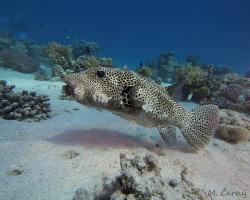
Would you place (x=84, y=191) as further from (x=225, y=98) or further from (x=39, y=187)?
(x=225, y=98)

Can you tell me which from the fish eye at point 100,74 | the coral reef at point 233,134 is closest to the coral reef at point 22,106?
the fish eye at point 100,74

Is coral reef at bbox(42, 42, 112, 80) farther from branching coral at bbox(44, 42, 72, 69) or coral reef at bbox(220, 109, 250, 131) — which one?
coral reef at bbox(220, 109, 250, 131)

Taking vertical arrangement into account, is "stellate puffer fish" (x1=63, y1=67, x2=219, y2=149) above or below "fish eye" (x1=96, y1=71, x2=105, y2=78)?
below

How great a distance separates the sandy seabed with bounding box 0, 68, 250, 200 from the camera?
3877 millimetres

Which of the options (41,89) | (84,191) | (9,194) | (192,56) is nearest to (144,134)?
(84,191)

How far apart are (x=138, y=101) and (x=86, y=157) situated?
1.47 meters

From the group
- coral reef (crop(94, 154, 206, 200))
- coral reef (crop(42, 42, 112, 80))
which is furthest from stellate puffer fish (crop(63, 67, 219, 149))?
coral reef (crop(42, 42, 112, 80))

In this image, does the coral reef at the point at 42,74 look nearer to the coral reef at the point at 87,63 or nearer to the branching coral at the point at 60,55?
the branching coral at the point at 60,55

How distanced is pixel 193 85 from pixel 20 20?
51698 millimetres

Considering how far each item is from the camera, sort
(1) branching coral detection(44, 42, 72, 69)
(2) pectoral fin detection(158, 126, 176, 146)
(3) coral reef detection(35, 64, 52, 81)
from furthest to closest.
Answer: (3) coral reef detection(35, 64, 52, 81) → (1) branching coral detection(44, 42, 72, 69) → (2) pectoral fin detection(158, 126, 176, 146)

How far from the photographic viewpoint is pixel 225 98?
1102 cm

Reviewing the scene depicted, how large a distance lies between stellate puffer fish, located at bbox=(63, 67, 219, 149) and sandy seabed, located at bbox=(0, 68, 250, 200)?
0.60 m

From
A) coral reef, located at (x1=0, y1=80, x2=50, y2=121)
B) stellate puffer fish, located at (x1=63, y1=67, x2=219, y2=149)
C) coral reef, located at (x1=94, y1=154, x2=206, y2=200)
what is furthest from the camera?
coral reef, located at (x1=0, y1=80, x2=50, y2=121)

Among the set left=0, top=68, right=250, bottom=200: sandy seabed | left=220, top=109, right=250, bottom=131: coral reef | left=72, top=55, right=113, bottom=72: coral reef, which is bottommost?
left=0, top=68, right=250, bottom=200: sandy seabed
